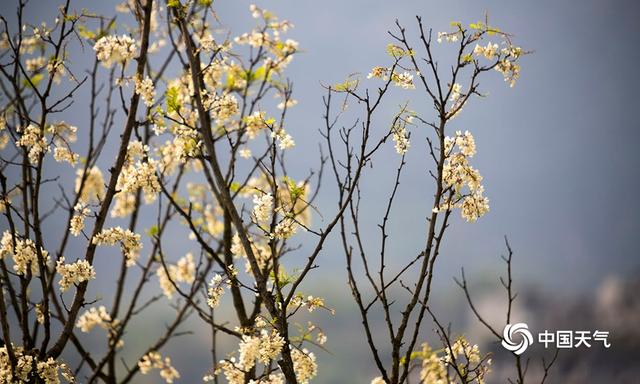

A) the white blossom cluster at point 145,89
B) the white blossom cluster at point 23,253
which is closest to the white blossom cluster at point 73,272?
the white blossom cluster at point 23,253

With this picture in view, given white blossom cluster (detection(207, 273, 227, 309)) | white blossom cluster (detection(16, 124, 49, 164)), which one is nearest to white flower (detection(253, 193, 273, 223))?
white blossom cluster (detection(207, 273, 227, 309))

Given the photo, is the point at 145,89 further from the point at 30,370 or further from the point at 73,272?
the point at 30,370

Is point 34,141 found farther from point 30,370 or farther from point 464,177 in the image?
point 464,177

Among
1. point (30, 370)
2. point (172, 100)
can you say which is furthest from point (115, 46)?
point (30, 370)

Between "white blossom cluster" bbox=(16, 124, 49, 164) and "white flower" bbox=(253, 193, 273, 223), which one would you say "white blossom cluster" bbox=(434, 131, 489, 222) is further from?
"white blossom cluster" bbox=(16, 124, 49, 164)

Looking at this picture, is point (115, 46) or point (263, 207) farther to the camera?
point (115, 46)

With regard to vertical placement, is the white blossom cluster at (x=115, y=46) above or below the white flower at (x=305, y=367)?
above

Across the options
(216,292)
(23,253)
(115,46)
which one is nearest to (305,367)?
(216,292)

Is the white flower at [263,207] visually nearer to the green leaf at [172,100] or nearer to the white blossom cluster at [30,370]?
the green leaf at [172,100]

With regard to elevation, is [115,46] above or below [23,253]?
above

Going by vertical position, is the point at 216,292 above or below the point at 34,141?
below

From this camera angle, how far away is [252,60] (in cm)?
292

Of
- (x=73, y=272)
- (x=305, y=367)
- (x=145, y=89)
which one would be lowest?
(x=305, y=367)

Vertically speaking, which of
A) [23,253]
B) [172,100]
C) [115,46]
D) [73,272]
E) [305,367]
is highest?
[115,46]
